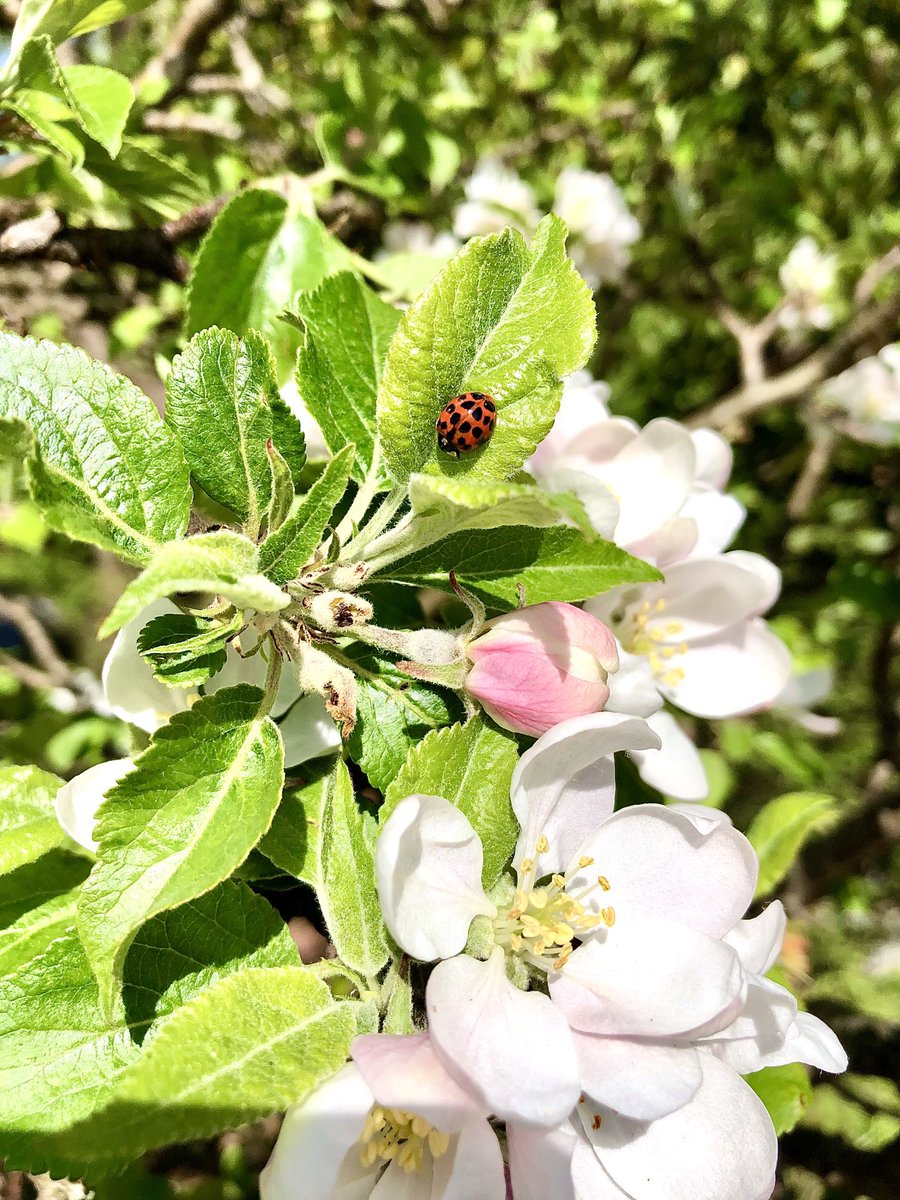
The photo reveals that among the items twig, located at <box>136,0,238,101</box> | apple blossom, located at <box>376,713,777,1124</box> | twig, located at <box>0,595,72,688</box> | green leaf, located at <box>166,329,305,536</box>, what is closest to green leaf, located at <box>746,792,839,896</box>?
apple blossom, located at <box>376,713,777,1124</box>

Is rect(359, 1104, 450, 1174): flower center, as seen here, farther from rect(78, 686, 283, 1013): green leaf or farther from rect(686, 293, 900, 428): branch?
rect(686, 293, 900, 428): branch

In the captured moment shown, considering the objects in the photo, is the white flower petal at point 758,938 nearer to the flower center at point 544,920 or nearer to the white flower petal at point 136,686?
the flower center at point 544,920

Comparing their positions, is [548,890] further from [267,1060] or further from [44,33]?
[44,33]

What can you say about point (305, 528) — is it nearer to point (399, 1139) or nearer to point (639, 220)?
point (399, 1139)

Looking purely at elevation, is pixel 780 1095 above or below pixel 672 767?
below

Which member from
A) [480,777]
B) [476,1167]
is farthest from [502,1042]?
[480,777]

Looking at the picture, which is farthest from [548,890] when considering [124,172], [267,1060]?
[124,172]
